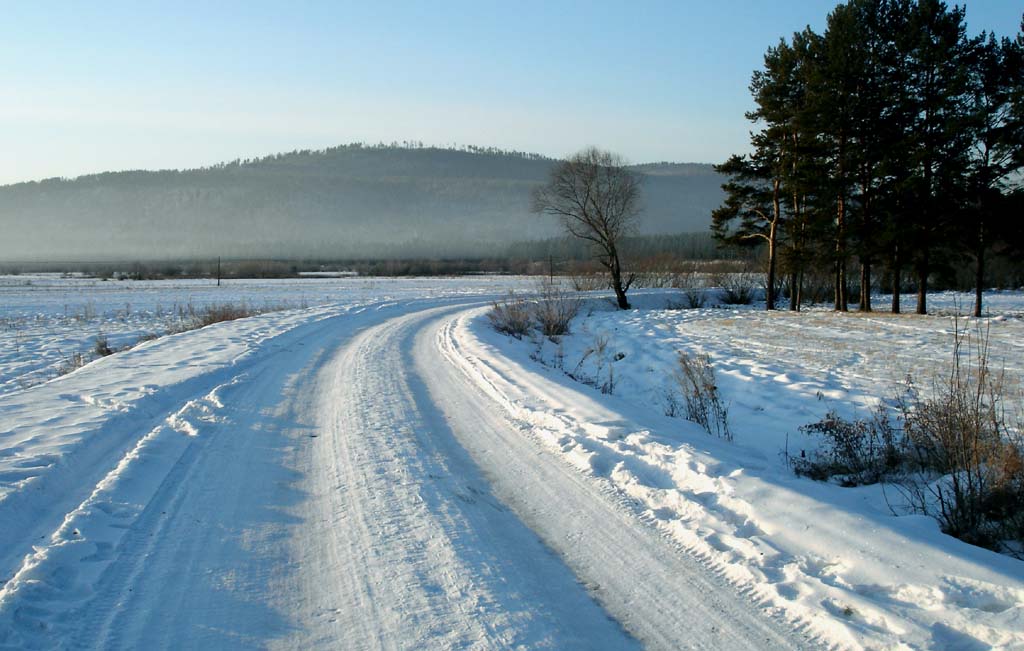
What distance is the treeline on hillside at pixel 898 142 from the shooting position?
86.4 feet

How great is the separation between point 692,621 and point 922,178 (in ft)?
93.0

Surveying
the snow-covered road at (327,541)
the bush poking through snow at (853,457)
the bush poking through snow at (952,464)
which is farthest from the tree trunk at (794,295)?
the snow-covered road at (327,541)

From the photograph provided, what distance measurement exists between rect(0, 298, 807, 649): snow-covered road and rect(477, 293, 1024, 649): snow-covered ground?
0.31 m

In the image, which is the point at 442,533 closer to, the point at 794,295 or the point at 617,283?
the point at 617,283

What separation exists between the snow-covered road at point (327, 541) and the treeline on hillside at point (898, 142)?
26.5 meters

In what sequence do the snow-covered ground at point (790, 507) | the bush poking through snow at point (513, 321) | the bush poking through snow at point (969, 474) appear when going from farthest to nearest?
1. the bush poking through snow at point (513, 321)
2. the bush poking through snow at point (969, 474)
3. the snow-covered ground at point (790, 507)

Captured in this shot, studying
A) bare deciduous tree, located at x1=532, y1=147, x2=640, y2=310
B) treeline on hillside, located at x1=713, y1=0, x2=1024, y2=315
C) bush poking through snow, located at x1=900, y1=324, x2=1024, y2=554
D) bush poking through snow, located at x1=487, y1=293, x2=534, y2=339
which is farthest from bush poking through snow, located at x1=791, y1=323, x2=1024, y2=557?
bare deciduous tree, located at x1=532, y1=147, x2=640, y2=310

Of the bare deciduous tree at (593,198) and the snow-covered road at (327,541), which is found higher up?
the bare deciduous tree at (593,198)

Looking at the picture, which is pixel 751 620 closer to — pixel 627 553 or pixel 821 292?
pixel 627 553

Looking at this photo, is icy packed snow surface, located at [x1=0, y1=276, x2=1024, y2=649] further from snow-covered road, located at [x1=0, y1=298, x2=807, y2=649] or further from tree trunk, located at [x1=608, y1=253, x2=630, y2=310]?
tree trunk, located at [x1=608, y1=253, x2=630, y2=310]

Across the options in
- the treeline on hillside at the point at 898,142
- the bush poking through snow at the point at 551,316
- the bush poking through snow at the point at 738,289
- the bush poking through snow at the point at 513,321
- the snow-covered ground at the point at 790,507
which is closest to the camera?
the snow-covered ground at the point at 790,507

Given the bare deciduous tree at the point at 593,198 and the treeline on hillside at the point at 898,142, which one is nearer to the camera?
the treeline on hillside at the point at 898,142

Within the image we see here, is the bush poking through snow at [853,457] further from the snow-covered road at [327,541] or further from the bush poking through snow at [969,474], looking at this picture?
the snow-covered road at [327,541]

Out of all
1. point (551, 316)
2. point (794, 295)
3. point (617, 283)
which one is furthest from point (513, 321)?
point (794, 295)
